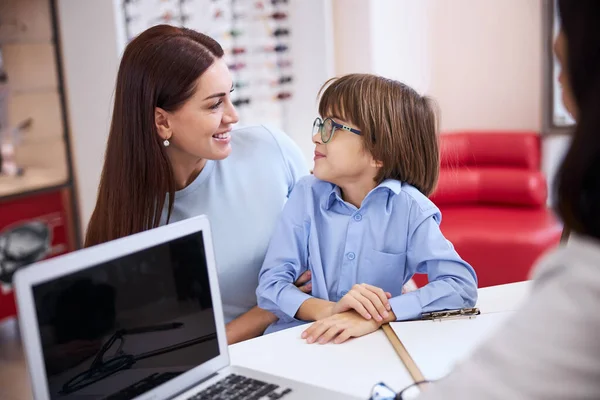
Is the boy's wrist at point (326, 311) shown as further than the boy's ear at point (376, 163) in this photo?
No

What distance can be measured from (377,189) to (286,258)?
0.26 metres

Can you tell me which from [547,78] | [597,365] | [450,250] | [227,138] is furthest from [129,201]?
[547,78]

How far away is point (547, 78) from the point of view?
13.6ft

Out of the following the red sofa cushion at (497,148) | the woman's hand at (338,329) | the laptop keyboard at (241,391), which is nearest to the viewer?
the laptop keyboard at (241,391)

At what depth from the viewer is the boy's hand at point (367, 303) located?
4.08 feet

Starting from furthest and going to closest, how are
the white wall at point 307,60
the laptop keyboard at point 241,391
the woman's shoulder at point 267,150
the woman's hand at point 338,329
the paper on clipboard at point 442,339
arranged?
the white wall at point 307,60, the woman's shoulder at point 267,150, the woman's hand at point 338,329, the paper on clipboard at point 442,339, the laptop keyboard at point 241,391

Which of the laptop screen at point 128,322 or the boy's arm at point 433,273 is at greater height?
the laptop screen at point 128,322

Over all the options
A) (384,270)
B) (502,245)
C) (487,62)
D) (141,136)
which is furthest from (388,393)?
(487,62)

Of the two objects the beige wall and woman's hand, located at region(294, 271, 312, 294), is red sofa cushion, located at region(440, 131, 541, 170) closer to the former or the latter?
the beige wall

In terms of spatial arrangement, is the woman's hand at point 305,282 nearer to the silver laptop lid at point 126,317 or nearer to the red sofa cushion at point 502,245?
the silver laptop lid at point 126,317

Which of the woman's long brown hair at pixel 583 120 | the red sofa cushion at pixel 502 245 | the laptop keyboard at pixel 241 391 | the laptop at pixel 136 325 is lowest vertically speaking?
the red sofa cushion at pixel 502 245

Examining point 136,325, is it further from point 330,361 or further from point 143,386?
point 330,361

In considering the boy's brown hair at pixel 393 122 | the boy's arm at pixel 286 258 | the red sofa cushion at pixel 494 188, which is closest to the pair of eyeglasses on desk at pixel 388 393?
the boy's arm at pixel 286 258

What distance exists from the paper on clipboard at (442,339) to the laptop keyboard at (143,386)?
396 millimetres
